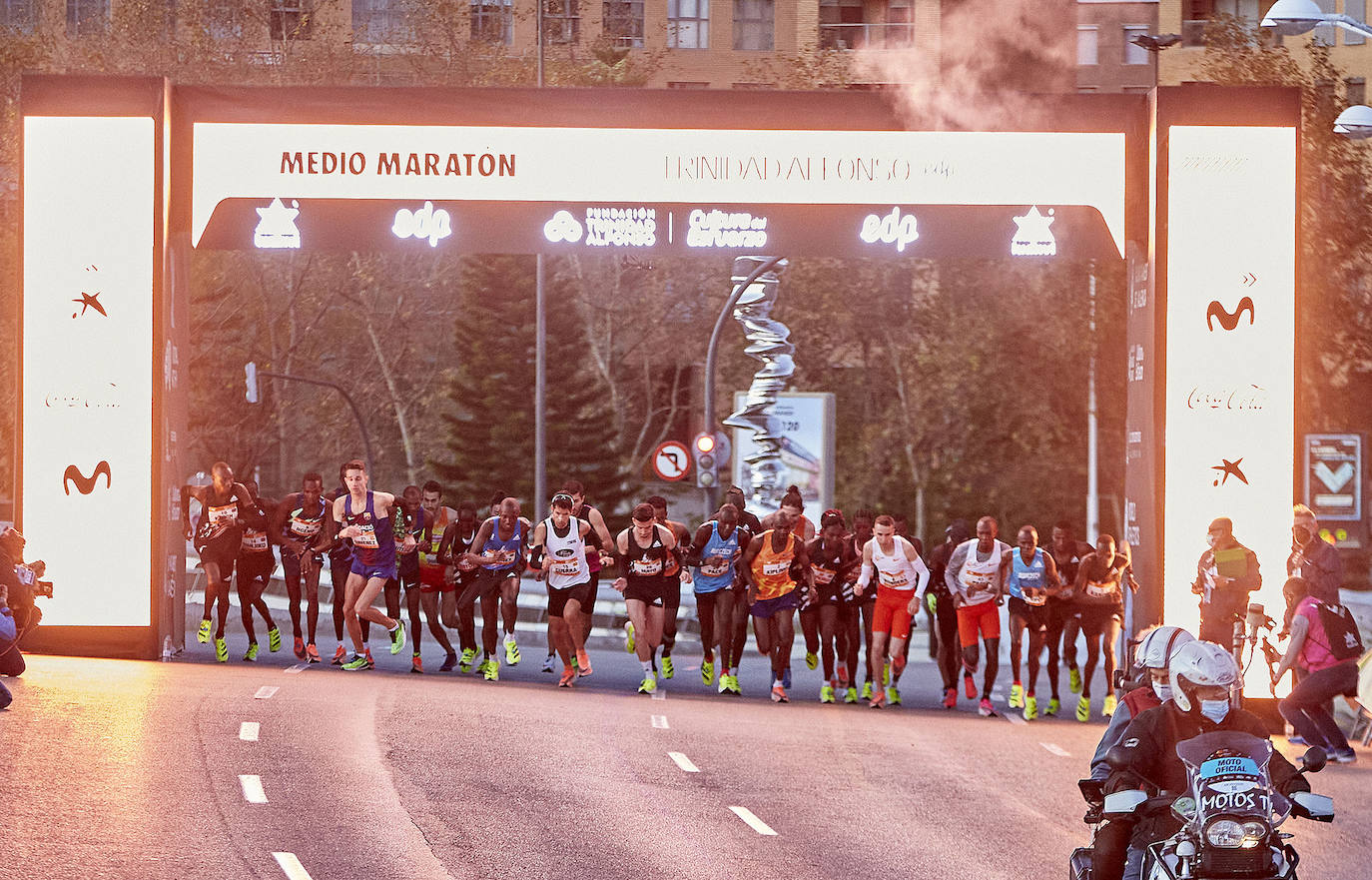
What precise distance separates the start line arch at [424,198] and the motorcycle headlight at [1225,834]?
468 inches

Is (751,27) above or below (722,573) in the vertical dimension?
above

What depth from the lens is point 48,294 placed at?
758 inches

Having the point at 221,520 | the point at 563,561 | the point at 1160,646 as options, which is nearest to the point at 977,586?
the point at 563,561

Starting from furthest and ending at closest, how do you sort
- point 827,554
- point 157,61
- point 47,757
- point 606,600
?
1. point 157,61
2. point 606,600
3. point 827,554
4. point 47,757

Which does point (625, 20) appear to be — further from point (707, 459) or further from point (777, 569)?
point (777, 569)

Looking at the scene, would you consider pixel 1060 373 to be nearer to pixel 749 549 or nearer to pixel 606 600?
pixel 606 600

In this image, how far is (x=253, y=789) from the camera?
42.0 feet

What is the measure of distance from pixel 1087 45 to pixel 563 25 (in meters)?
17.1

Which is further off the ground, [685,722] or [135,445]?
[135,445]

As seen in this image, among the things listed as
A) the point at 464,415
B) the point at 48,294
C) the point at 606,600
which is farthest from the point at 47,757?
the point at 464,415

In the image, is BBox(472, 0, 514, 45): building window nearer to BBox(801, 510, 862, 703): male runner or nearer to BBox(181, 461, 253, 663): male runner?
→ BBox(181, 461, 253, 663): male runner

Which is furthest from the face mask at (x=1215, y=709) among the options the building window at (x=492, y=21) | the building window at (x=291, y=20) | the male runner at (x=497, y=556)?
the building window at (x=492, y=21)

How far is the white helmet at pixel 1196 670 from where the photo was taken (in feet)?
25.5

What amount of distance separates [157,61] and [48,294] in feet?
83.1
